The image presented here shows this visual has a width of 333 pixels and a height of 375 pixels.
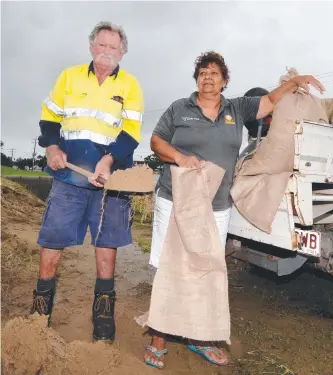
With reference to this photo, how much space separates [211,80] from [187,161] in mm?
633

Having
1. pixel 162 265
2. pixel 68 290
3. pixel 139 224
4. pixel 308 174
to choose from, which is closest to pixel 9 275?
pixel 68 290

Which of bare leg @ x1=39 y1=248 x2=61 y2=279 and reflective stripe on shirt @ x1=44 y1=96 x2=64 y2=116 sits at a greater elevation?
reflective stripe on shirt @ x1=44 y1=96 x2=64 y2=116

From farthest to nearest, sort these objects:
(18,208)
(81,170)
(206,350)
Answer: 1. (18,208)
2. (206,350)
3. (81,170)

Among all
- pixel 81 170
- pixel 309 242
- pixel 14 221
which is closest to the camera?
pixel 81 170

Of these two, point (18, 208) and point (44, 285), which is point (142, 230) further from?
point (44, 285)

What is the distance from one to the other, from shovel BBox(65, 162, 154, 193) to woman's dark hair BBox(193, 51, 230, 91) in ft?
2.78

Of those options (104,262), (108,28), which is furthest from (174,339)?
(108,28)

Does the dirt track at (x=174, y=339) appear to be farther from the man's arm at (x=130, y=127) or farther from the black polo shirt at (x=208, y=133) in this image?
the man's arm at (x=130, y=127)

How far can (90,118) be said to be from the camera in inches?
107

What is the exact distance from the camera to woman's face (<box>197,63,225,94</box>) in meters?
2.78

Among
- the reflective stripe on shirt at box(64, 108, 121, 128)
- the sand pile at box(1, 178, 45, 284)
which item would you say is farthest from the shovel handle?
the sand pile at box(1, 178, 45, 284)

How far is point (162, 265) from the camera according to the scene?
2.62 meters

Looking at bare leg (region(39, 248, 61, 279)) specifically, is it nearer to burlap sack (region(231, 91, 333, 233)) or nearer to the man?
the man

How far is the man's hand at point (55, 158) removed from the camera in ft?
8.87
